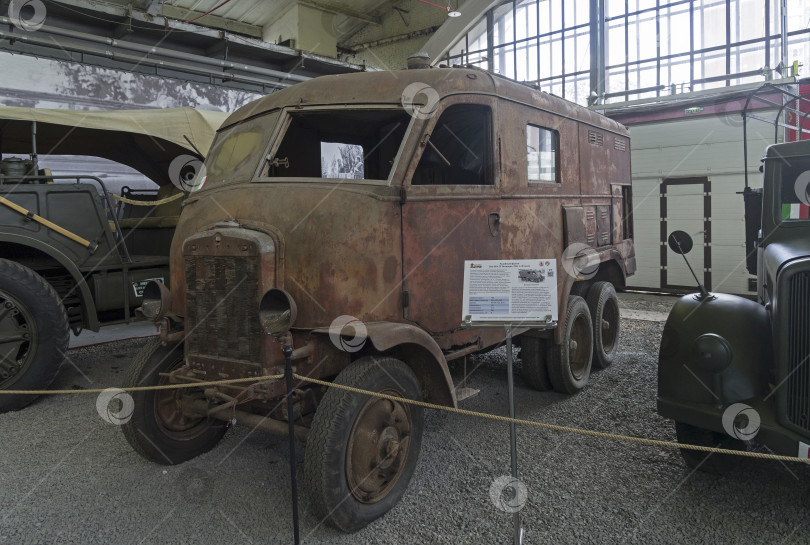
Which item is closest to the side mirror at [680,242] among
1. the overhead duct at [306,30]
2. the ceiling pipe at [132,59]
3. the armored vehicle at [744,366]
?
the armored vehicle at [744,366]

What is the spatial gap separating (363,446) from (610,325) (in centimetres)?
416

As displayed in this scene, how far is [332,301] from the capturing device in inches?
134

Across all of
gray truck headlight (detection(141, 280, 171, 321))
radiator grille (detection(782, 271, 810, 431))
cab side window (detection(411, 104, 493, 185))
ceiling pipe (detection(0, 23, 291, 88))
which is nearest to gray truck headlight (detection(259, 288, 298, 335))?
gray truck headlight (detection(141, 280, 171, 321))

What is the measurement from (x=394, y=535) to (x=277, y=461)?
121 centimetres

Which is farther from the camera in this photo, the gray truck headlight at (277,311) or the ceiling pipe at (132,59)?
the ceiling pipe at (132,59)

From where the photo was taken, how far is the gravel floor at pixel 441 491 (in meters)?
3.07

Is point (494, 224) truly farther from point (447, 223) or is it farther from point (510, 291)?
point (510, 291)

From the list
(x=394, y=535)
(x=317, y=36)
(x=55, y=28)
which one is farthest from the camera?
(x=317, y=36)

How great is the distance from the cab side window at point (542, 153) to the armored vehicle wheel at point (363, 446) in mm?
2112

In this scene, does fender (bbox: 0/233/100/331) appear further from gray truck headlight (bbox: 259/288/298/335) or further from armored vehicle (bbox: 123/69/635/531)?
gray truck headlight (bbox: 259/288/298/335)

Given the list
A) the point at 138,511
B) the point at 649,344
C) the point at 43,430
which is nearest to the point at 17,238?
the point at 43,430

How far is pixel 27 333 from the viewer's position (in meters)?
5.17

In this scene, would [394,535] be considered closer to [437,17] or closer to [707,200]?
[707,200]

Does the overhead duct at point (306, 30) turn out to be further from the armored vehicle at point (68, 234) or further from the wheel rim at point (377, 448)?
the wheel rim at point (377, 448)
